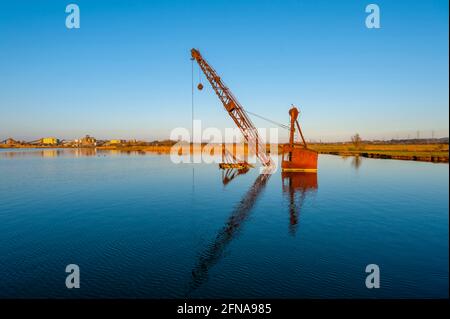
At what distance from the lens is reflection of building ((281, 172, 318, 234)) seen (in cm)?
1848

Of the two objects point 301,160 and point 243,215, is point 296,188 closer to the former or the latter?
point 301,160

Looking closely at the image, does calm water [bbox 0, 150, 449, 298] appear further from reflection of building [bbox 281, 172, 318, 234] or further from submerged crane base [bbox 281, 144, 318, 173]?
submerged crane base [bbox 281, 144, 318, 173]

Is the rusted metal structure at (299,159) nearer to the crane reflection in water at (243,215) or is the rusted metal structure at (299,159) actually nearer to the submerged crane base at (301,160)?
the submerged crane base at (301,160)

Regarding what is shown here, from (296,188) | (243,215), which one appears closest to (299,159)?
(296,188)

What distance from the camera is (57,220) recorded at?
1794cm

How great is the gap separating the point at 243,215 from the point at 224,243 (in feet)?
17.7

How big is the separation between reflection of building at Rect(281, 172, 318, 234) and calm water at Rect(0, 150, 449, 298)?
0.79ft

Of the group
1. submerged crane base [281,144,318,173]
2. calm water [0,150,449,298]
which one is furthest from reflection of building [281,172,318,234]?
submerged crane base [281,144,318,173]

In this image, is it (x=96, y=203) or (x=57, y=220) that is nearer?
(x=57, y=220)

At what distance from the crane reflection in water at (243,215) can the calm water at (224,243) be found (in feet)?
0.28

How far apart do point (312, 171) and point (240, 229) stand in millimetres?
26063

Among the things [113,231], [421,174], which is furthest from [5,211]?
[421,174]

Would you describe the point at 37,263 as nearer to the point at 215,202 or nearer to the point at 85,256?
the point at 85,256
